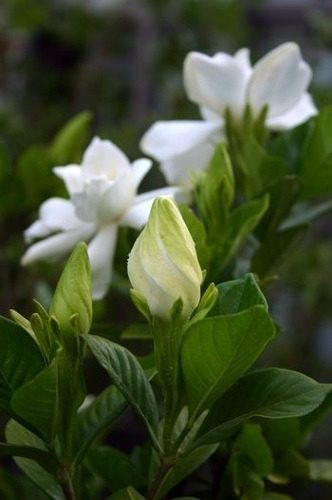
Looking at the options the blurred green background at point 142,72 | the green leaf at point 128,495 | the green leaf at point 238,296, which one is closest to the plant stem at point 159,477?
the green leaf at point 128,495

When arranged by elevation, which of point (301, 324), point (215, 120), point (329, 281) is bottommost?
point (301, 324)

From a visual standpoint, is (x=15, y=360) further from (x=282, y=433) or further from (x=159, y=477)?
(x=282, y=433)

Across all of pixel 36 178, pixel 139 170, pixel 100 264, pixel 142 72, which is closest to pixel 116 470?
pixel 100 264

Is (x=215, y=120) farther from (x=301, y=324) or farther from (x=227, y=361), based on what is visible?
(x=301, y=324)

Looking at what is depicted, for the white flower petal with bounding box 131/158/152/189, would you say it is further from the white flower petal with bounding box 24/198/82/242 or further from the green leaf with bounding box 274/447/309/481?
the green leaf with bounding box 274/447/309/481

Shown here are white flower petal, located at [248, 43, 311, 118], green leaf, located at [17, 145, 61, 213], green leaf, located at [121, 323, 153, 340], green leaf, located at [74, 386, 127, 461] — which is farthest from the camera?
green leaf, located at [17, 145, 61, 213]

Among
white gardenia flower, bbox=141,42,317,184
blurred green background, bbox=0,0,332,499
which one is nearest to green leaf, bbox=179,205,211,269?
white gardenia flower, bbox=141,42,317,184

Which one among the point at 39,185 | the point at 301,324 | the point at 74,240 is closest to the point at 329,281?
the point at 301,324
